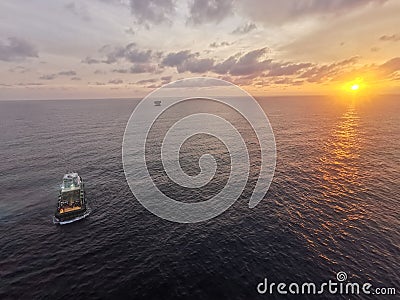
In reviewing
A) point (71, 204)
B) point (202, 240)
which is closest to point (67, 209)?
point (71, 204)

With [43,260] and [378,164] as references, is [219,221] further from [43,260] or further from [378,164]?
[378,164]

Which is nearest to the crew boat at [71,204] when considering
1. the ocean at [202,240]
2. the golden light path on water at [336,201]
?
the ocean at [202,240]

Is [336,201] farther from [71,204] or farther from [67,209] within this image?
[67,209]

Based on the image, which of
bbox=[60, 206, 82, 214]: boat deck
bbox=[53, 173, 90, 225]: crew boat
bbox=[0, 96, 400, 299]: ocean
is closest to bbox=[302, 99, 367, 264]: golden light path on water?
bbox=[0, 96, 400, 299]: ocean

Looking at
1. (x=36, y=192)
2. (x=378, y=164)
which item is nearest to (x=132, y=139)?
(x=36, y=192)

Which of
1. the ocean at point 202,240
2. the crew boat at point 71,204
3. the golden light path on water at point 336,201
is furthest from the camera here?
the crew boat at point 71,204

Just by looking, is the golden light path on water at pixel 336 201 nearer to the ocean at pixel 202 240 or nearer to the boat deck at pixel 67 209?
the ocean at pixel 202 240

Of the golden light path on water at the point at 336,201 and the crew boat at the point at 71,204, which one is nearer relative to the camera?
the golden light path on water at the point at 336,201

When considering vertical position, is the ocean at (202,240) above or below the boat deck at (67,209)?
below
